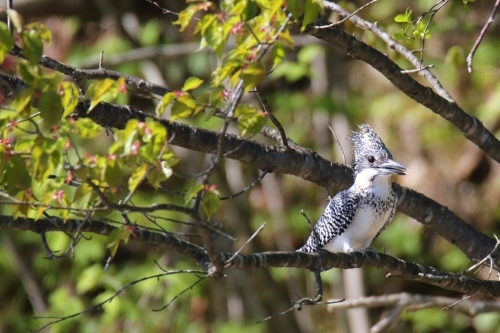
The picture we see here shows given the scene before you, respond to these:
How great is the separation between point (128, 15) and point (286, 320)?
10.4ft

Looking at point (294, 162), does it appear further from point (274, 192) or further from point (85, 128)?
point (274, 192)

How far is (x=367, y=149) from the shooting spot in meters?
4.00

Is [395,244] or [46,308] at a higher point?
[395,244]

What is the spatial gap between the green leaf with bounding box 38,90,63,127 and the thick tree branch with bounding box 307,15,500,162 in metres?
1.18

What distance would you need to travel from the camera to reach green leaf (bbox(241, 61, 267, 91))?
2164 millimetres

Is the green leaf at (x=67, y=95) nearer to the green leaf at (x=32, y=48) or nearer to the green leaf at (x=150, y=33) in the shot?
the green leaf at (x=32, y=48)

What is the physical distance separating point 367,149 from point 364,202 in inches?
10.2

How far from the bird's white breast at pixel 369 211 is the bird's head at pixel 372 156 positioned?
1.4 inches

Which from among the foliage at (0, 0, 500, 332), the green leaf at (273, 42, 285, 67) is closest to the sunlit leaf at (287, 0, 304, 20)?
the green leaf at (273, 42, 285, 67)

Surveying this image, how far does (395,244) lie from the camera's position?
7086mm

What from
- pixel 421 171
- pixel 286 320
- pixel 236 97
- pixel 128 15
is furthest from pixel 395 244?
pixel 236 97

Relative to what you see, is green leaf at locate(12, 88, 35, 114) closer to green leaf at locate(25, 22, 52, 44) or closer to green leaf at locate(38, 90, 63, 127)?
green leaf at locate(38, 90, 63, 127)

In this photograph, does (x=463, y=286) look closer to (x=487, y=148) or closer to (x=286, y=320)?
(x=487, y=148)

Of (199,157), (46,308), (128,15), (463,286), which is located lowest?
(46,308)
